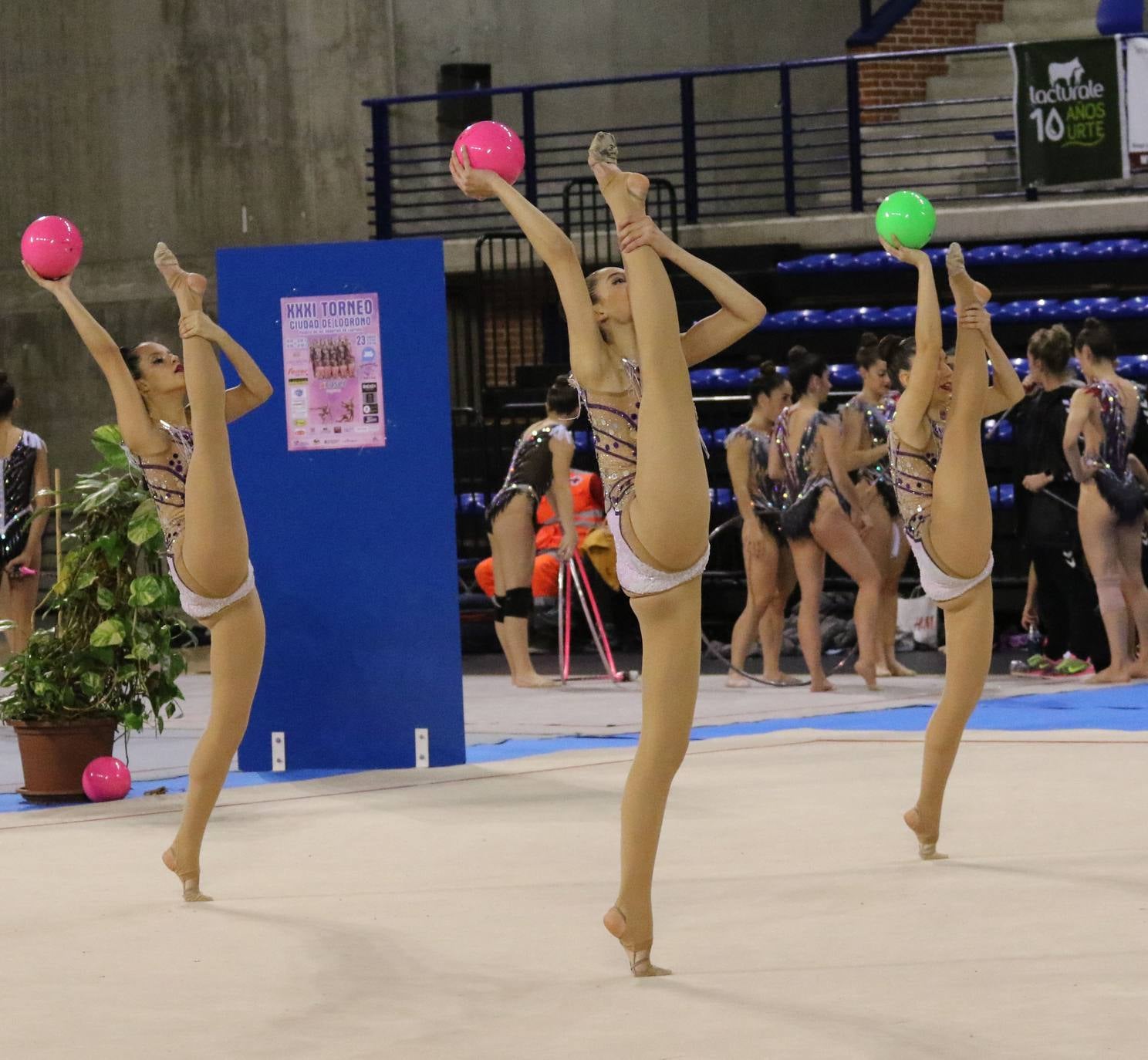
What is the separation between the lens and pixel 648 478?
4090mm

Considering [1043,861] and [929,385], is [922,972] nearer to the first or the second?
[1043,861]

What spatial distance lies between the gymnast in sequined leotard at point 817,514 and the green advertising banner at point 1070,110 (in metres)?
4.53

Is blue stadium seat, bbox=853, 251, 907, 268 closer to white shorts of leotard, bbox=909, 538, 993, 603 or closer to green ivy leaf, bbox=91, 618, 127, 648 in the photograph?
green ivy leaf, bbox=91, 618, 127, 648

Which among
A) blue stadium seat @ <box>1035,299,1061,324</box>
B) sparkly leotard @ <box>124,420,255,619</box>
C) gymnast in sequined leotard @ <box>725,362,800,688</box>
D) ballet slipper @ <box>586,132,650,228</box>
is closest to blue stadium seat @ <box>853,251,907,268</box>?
blue stadium seat @ <box>1035,299,1061,324</box>

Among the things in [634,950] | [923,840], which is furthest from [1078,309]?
[634,950]

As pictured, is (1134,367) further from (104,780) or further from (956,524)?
(104,780)

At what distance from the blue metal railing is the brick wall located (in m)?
0.13

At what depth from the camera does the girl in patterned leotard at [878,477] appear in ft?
32.2

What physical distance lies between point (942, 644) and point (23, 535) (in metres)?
5.44

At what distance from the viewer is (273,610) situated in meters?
7.38

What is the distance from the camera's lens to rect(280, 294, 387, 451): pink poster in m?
7.28

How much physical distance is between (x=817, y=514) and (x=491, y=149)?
575 centimetres

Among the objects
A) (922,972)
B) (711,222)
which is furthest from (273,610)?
(711,222)

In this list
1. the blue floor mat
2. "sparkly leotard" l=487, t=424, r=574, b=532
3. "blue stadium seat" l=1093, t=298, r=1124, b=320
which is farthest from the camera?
"blue stadium seat" l=1093, t=298, r=1124, b=320
